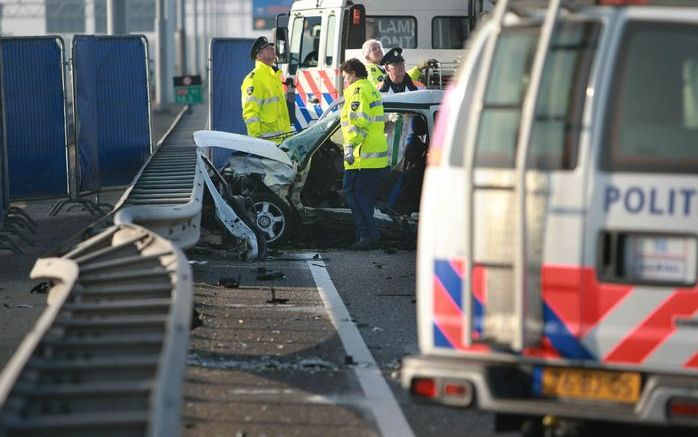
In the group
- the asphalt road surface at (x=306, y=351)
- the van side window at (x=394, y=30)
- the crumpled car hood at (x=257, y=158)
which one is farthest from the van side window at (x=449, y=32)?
the asphalt road surface at (x=306, y=351)

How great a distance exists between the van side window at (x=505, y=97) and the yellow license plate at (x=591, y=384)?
83cm

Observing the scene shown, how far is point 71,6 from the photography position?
92.3 meters

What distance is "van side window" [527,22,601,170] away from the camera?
610 cm

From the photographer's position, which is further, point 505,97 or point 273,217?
point 273,217

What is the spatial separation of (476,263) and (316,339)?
4066mm

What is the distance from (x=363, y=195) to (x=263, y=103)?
3.51 m

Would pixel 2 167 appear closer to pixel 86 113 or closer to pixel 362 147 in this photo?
pixel 86 113

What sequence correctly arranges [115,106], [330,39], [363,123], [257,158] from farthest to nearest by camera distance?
[330,39]
[115,106]
[257,158]
[363,123]

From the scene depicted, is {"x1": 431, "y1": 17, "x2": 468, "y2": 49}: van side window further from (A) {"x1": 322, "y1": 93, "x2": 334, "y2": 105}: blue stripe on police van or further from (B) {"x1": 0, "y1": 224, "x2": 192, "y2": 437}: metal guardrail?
(B) {"x1": 0, "y1": 224, "x2": 192, "y2": 437}: metal guardrail

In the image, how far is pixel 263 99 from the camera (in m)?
18.5

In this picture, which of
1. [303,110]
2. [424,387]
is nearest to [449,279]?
[424,387]

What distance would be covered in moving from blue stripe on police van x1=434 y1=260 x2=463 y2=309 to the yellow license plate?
474 mm

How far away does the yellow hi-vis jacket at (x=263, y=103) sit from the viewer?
723 inches

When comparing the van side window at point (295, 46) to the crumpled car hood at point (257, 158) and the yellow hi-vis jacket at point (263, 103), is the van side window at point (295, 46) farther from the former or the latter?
the crumpled car hood at point (257, 158)
